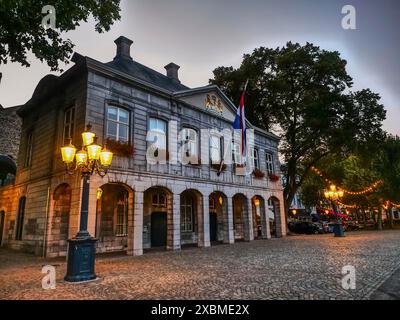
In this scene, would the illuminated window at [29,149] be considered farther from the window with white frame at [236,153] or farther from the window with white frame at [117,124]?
the window with white frame at [236,153]

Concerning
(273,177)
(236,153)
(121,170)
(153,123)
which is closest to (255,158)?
(273,177)

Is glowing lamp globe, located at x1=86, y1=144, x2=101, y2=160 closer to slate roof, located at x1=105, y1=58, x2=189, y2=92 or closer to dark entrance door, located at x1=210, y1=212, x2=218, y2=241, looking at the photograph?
slate roof, located at x1=105, y1=58, x2=189, y2=92

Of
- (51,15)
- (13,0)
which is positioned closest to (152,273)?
(13,0)

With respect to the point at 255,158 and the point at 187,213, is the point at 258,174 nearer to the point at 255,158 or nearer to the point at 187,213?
the point at 255,158

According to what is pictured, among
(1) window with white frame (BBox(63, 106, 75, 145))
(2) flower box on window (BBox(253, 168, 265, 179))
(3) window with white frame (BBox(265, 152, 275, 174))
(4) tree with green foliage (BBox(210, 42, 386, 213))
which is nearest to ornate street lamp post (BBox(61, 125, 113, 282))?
(1) window with white frame (BBox(63, 106, 75, 145))

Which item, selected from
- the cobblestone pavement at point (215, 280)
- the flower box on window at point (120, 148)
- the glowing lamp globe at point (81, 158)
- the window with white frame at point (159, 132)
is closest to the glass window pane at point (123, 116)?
the flower box on window at point (120, 148)

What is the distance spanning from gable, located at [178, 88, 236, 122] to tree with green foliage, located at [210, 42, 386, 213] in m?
A: 7.01

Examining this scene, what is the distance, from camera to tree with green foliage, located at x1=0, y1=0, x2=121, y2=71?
8172 mm

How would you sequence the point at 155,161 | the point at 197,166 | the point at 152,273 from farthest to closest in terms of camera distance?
the point at 197,166, the point at 155,161, the point at 152,273

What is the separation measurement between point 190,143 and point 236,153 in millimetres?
4810

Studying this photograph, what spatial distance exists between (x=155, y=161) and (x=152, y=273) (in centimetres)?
716

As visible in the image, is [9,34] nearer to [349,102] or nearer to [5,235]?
[5,235]

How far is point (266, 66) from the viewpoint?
2642cm

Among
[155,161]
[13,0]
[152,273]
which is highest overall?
[13,0]
